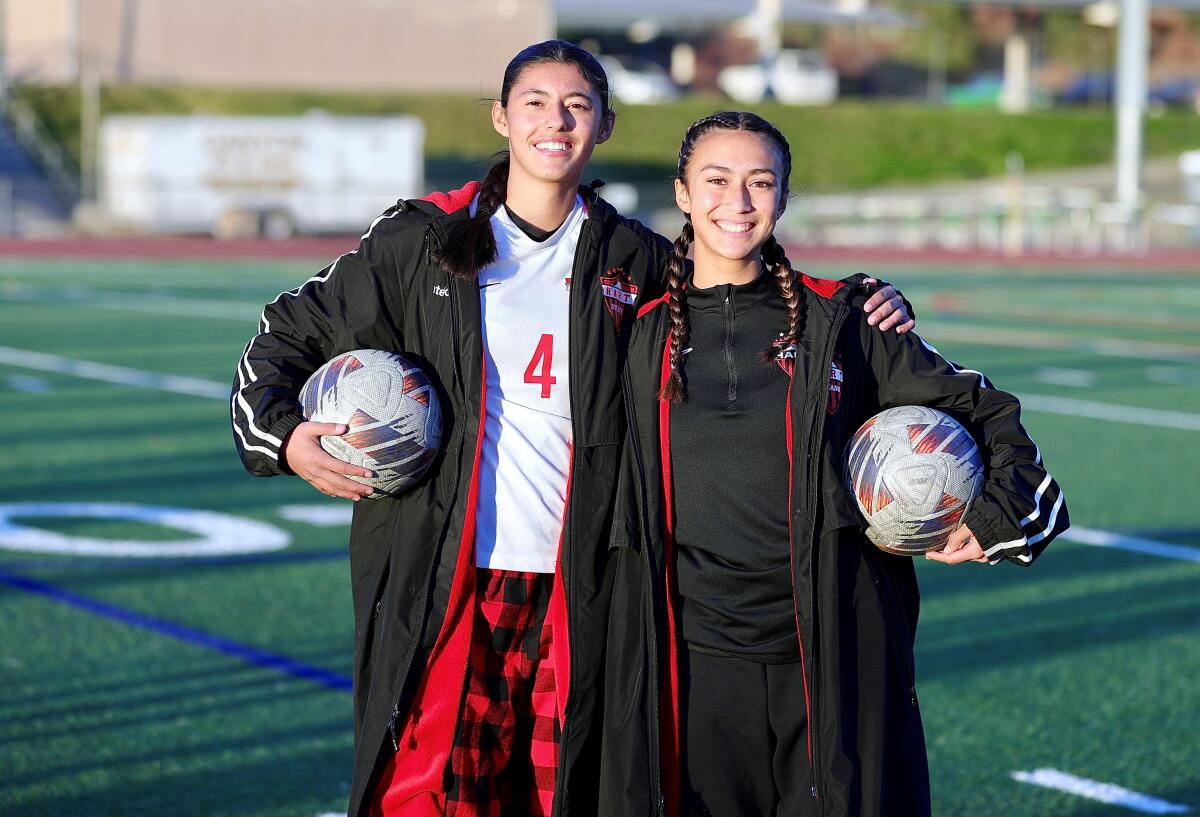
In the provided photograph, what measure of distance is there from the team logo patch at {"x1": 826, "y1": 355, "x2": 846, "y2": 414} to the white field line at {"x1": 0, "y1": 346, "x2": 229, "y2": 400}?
33.8 feet

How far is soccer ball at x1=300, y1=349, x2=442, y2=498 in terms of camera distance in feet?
11.3

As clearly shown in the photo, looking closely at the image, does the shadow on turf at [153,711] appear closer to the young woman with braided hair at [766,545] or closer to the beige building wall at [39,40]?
the young woman with braided hair at [766,545]

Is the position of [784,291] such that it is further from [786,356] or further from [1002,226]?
[1002,226]

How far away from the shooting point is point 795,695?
3385 millimetres

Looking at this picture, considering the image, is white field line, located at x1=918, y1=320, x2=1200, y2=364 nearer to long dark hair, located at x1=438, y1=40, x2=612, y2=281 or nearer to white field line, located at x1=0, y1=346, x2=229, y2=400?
white field line, located at x1=0, y1=346, x2=229, y2=400

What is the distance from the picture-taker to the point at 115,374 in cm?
1456

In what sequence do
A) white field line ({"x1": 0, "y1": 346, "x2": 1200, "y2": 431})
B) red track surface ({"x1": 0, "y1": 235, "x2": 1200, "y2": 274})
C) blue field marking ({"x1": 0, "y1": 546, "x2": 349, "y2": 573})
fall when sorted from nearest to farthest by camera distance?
blue field marking ({"x1": 0, "y1": 546, "x2": 349, "y2": 573}) < white field line ({"x1": 0, "y1": 346, "x2": 1200, "y2": 431}) < red track surface ({"x1": 0, "y1": 235, "x2": 1200, "y2": 274})

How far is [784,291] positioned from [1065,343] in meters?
15.2

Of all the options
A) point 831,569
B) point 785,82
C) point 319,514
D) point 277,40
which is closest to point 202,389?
point 319,514

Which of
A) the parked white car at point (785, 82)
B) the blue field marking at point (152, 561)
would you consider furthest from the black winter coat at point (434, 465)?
the parked white car at point (785, 82)

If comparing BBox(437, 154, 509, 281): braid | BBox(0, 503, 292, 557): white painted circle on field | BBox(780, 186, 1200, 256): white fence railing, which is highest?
BBox(780, 186, 1200, 256): white fence railing

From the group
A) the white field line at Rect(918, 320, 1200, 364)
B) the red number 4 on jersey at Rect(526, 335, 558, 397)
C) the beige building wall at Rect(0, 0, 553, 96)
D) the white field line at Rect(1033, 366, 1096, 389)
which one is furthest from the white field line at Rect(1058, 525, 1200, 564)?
the beige building wall at Rect(0, 0, 553, 96)

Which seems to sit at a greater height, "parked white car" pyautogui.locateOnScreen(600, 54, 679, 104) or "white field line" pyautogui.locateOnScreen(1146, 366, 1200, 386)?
"parked white car" pyautogui.locateOnScreen(600, 54, 679, 104)

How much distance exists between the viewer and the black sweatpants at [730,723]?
3.39m
